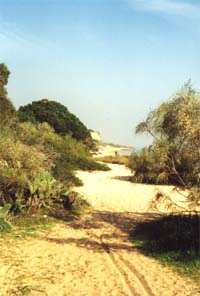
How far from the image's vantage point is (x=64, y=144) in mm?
27406

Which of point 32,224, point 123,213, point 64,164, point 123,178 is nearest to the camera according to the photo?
point 32,224

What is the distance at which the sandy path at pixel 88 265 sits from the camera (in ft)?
31.4

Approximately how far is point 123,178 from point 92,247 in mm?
13656

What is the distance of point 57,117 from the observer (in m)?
38.3

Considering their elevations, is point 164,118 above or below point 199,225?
above

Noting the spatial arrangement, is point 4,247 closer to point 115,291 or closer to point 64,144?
point 115,291

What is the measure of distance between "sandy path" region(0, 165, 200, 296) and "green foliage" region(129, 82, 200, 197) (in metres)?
2.40

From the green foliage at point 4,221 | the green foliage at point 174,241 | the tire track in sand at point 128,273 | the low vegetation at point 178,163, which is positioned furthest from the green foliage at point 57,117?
the tire track in sand at point 128,273

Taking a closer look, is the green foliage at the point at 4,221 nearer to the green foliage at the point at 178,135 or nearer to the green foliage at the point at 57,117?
the green foliage at the point at 178,135

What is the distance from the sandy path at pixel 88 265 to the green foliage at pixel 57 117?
22.0 m

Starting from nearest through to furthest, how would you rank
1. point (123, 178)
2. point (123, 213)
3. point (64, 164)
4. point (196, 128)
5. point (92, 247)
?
point (196, 128) < point (92, 247) < point (123, 213) < point (64, 164) < point (123, 178)

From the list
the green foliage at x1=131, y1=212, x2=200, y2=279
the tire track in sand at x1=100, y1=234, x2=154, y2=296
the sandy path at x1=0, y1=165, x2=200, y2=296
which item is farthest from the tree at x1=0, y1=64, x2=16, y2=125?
the tire track in sand at x1=100, y1=234, x2=154, y2=296

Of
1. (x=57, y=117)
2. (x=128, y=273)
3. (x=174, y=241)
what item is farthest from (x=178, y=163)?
(x=57, y=117)

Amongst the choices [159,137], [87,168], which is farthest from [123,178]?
[159,137]
